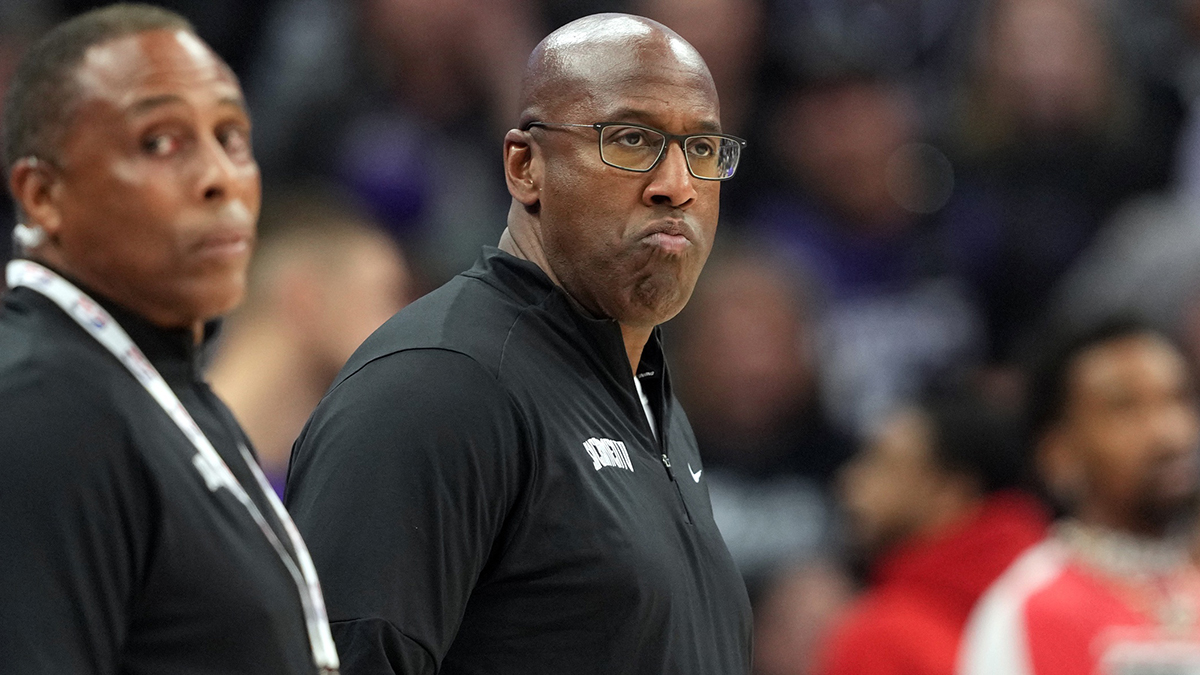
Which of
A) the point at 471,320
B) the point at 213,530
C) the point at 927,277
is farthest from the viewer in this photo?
the point at 927,277

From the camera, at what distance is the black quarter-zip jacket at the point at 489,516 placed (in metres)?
2.34

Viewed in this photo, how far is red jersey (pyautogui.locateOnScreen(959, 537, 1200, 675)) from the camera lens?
4738 mm

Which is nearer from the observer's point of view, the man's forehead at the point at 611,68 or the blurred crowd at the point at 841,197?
the man's forehead at the point at 611,68

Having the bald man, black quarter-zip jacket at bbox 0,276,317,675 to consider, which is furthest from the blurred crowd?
black quarter-zip jacket at bbox 0,276,317,675

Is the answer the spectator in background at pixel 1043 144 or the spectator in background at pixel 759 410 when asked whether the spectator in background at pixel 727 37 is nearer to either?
the spectator in background at pixel 759 410

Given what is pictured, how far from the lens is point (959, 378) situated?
6.44 metres

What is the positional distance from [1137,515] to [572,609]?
9.88 feet

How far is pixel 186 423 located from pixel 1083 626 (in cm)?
336

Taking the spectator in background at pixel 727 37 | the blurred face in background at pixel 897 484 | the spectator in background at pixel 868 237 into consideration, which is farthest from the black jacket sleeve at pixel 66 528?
the spectator in background at pixel 727 37

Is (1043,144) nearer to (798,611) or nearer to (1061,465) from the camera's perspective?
(798,611)

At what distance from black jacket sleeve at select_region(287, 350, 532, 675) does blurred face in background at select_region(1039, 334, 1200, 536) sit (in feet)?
9.79

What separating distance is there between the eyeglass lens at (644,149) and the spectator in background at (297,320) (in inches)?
72.0

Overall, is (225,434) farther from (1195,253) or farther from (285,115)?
(1195,253)

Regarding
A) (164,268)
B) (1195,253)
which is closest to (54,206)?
(164,268)
